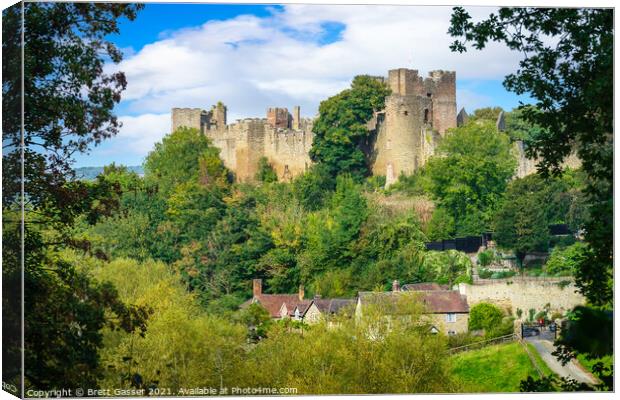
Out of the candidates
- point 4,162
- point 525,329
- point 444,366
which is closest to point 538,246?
point 525,329

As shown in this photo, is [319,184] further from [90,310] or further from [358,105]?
[90,310]

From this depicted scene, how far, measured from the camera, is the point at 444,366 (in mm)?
10570

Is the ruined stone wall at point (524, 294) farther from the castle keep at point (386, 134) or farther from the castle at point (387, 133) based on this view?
the castle keep at point (386, 134)

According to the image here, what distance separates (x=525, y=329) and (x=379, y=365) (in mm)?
2164

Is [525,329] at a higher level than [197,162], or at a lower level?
lower

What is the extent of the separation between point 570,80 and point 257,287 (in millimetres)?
7380

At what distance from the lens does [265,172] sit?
27.8m

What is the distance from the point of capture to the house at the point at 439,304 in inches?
514

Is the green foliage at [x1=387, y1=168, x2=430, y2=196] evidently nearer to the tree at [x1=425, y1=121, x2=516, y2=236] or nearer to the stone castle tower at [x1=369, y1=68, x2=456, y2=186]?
the tree at [x1=425, y1=121, x2=516, y2=236]

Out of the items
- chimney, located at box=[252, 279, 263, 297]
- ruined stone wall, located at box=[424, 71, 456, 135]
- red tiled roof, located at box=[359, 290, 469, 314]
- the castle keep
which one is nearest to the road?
red tiled roof, located at box=[359, 290, 469, 314]

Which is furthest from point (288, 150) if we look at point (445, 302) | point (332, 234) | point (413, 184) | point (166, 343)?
point (166, 343)

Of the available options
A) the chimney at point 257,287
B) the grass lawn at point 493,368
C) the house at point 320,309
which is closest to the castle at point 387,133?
the chimney at point 257,287

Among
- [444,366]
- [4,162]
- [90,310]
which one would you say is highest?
[4,162]

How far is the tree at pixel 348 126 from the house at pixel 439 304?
11.2 m
